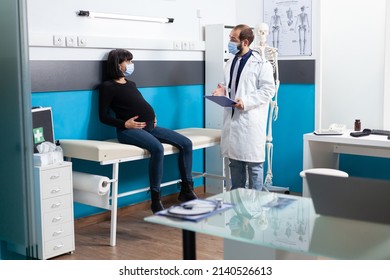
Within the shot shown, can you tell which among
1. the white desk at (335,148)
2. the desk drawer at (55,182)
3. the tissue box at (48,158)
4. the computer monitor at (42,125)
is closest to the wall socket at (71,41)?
the computer monitor at (42,125)

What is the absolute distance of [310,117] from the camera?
5344mm

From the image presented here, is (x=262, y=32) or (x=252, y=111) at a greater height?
(x=262, y=32)

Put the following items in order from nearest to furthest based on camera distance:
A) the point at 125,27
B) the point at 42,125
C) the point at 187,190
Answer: the point at 42,125 → the point at 187,190 → the point at 125,27

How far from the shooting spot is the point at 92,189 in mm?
4051

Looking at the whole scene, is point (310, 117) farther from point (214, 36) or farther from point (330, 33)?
point (214, 36)

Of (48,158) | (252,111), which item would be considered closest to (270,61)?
(252,111)

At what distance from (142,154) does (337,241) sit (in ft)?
8.13

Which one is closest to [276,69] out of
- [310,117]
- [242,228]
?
[310,117]

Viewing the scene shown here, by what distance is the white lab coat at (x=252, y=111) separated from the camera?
14.3 ft

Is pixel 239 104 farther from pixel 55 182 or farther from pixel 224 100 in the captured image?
pixel 55 182

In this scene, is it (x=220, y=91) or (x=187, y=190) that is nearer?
(x=220, y=91)

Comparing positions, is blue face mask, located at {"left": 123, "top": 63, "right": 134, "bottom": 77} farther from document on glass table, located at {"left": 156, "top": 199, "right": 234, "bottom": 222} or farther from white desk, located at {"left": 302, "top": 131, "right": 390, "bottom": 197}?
document on glass table, located at {"left": 156, "top": 199, "right": 234, "bottom": 222}

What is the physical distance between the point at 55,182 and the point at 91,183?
12.3 inches

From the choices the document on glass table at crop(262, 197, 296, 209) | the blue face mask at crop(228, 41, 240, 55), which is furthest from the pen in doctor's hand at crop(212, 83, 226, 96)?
the document on glass table at crop(262, 197, 296, 209)
